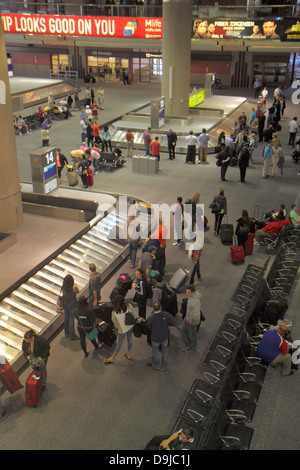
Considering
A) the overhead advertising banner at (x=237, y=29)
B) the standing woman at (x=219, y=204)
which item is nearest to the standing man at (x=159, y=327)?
the standing woman at (x=219, y=204)

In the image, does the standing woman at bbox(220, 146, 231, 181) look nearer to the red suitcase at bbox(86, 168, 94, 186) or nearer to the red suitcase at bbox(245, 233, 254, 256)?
the red suitcase at bbox(86, 168, 94, 186)

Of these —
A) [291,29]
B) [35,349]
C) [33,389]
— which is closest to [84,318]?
[35,349]

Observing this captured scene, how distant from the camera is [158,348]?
8.58 meters

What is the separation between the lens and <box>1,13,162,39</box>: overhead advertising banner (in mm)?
32031

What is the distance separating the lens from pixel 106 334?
912 cm

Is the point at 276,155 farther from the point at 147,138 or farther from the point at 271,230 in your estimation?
the point at 271,230

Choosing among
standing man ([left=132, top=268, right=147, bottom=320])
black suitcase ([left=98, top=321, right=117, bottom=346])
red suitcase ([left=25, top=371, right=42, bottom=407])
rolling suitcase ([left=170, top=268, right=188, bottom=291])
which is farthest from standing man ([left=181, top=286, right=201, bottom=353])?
red suitcase ([left=25, top=371, right=42, bottom=407])

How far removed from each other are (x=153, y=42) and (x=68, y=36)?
639 cm

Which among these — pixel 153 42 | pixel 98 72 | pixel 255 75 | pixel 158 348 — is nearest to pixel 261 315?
pixel 158 348

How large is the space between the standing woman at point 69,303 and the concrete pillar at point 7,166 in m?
4.50

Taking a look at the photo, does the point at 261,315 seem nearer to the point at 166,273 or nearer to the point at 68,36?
the point at 166,273

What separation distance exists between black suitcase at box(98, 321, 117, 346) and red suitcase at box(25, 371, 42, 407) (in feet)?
5.09

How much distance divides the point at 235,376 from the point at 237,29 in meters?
26.6

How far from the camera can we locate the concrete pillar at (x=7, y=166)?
1182cm
